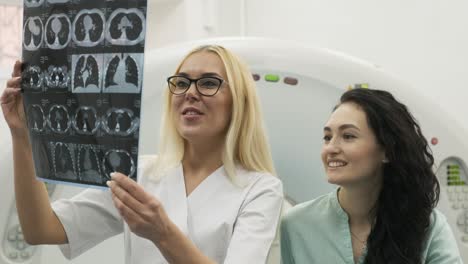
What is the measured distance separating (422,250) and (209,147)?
527 mm

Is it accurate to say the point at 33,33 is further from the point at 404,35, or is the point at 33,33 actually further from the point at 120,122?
the point at 404,35

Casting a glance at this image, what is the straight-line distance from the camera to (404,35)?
3.01 meters

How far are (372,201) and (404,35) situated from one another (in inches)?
62.3

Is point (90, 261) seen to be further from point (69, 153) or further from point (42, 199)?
point (69, 153)

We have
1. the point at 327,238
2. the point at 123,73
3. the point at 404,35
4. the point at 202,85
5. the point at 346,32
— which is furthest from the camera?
the point at 346,32

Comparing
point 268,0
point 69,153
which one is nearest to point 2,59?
point 268,0

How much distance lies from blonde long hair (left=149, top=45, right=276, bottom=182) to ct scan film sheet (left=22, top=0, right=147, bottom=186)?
29cm

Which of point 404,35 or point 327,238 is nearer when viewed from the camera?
point 327,238

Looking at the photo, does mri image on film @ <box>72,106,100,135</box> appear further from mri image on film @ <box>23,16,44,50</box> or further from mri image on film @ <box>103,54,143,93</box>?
mri image on film @ <box>23,16,44,50</box>

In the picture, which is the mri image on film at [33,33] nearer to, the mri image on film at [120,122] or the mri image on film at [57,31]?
the mri image on film at [57,31]

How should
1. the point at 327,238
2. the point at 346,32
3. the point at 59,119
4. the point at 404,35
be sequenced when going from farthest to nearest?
the point at 346,32
the point at 404,35
the point at 327,238
the point at 59,119

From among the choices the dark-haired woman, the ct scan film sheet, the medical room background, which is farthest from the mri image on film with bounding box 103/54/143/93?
the medical room background

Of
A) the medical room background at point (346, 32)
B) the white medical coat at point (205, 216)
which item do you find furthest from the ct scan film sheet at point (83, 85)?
the medical room background at point (346, 32)

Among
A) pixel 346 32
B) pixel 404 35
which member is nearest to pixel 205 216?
pixel 404 35
